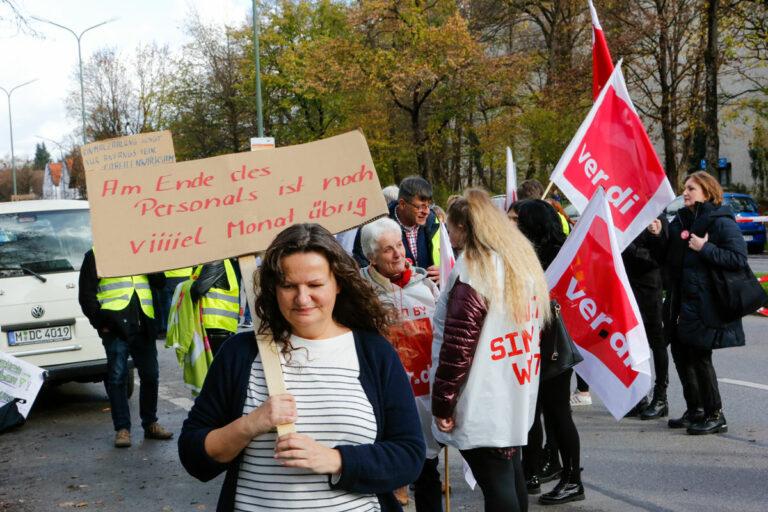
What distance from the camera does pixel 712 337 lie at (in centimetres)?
641

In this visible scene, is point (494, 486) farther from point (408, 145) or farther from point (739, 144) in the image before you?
point (739, 144)

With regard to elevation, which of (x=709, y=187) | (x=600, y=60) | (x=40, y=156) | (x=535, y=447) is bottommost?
(x=535, y=447)

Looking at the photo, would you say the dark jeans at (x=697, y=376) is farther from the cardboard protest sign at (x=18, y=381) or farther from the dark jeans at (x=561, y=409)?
the cardboard protest sign at (x=18, y=381)

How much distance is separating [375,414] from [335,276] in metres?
0.40

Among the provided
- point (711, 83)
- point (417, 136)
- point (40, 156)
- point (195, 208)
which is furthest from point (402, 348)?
point (40, 156)

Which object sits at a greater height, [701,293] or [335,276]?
[335,276]

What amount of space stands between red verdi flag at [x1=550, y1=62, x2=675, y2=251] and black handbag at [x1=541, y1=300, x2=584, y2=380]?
1.49 m

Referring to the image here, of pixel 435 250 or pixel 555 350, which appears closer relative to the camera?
pixel 555 350

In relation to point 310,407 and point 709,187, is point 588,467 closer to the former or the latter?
point 709,187

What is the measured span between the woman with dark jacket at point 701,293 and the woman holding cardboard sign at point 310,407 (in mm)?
4491

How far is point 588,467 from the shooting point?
586 centimetres

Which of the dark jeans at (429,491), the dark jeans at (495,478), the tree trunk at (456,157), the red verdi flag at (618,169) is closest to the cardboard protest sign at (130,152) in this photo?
the dark jeans at (495,478)

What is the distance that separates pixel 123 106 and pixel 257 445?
5186cm

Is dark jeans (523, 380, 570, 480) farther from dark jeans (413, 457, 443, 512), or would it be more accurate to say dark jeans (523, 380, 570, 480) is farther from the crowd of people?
dark jeans (413, 457, 443, 512)
